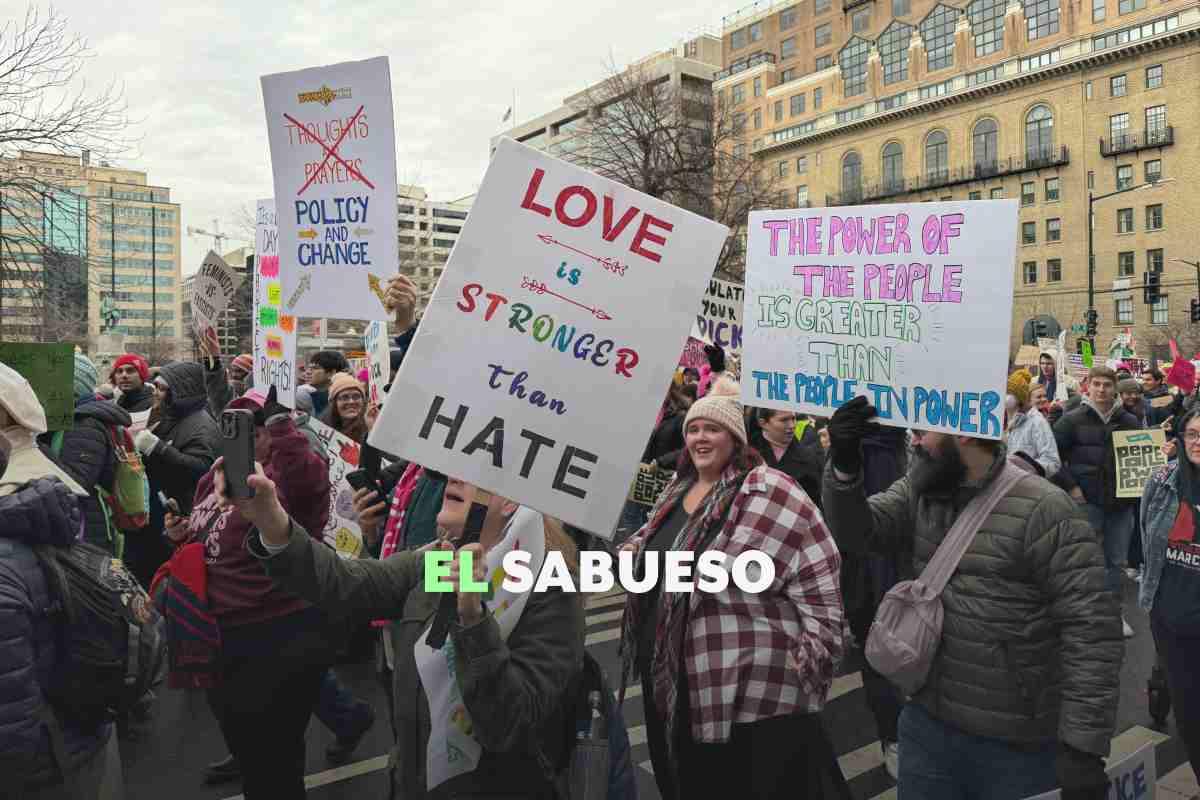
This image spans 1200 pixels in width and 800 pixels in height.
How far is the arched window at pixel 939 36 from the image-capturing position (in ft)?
210

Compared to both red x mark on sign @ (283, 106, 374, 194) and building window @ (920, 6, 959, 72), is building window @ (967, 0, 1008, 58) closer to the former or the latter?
building window @ (920, 6, 959, 72)

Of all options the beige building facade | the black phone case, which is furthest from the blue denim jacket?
the beige building facade

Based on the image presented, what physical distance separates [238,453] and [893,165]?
69882 mm

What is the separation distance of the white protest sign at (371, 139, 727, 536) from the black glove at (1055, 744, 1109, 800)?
141 cm

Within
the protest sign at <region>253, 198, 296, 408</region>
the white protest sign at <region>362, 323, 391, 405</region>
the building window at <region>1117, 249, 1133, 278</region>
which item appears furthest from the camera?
the building window at <region>1117, 249, 1133, 278</region>

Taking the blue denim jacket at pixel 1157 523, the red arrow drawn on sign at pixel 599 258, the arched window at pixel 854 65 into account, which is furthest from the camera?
the arched window at pixel 854 65

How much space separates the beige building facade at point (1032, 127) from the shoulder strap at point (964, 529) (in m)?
48.5

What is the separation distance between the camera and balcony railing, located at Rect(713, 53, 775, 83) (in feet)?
253

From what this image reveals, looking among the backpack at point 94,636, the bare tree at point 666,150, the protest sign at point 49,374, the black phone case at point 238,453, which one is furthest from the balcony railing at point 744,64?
the black phone case at point 238,453

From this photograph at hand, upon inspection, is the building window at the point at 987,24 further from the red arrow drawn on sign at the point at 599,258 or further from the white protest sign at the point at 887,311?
the red arrow drawn on sign at the point at 599,258

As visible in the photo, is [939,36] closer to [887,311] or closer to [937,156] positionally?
[937,156]

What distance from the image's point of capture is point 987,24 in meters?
61.9

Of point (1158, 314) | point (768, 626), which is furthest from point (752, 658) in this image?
point (1158, 314)

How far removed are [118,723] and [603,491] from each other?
1.79 m
